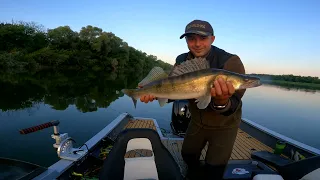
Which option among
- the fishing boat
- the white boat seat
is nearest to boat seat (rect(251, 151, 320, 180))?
the fishing boat

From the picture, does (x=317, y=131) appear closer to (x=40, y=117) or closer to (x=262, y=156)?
(x=262, y=156)

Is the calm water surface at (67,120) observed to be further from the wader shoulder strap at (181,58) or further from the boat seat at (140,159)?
the wader shoulder strap at (181,58)

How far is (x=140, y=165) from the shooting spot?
3.65m

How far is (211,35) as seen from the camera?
3611 millimetres

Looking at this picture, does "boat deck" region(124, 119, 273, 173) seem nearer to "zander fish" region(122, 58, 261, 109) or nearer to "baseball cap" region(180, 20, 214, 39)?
"zander fish" region(122, 58, 261, 109)

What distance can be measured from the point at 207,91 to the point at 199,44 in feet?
2.98

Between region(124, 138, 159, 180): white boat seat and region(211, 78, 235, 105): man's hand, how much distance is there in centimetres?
138

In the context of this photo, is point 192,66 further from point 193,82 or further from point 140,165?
point 140,165

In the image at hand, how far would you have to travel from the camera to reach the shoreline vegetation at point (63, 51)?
4819cm

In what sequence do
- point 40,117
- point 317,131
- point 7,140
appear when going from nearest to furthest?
1. point 7,140
2. point 40,117
3. point 317,131

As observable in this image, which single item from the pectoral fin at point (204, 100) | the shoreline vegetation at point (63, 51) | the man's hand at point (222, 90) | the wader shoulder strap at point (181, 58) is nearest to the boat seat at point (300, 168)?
the man's hand at point (222, 90)

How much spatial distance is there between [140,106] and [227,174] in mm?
14636

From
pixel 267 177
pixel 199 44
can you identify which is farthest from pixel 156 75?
pixel 267 177

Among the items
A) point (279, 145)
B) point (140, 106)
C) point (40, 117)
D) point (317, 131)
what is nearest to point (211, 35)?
point (279, 145)
